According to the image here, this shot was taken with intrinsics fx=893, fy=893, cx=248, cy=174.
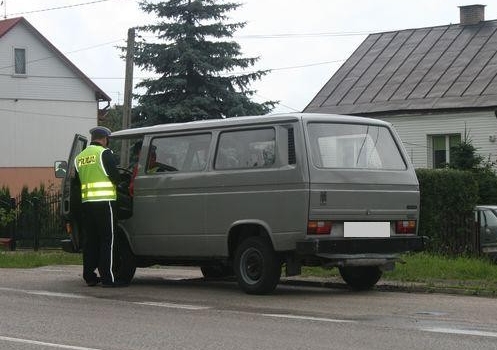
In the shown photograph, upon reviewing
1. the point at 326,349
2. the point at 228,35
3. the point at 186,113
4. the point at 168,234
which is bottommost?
the point at 326,349

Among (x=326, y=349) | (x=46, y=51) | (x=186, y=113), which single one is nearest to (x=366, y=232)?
(x=326, y=349)

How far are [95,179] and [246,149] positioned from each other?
7.18 feet

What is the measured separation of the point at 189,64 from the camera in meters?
29.7

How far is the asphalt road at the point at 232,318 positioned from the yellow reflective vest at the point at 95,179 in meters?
1.23

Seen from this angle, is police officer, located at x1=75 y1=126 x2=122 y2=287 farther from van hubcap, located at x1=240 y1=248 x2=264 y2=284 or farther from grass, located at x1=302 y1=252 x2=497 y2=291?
grass, located at x1=302 y1=252 x2=497 y2=291

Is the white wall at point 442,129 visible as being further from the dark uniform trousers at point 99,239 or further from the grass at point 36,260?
the dark uniform trousers at point 99,239

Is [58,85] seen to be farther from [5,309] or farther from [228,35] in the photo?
[5,309]

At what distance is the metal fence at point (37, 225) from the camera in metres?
22.1

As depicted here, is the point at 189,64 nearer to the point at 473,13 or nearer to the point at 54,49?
the point at 473,13

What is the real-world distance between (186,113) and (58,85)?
17577 millimetres

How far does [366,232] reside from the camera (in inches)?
411

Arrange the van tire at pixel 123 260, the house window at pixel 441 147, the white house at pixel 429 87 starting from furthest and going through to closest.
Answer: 1. the house window at pixel 441 147
2. the white house at pixel 429 87
3. the van tire at pixel 123 260

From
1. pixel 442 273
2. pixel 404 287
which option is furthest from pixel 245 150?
pixel 442 273

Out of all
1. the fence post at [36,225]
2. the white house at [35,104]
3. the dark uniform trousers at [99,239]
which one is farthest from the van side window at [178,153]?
the white house at [35,104]
